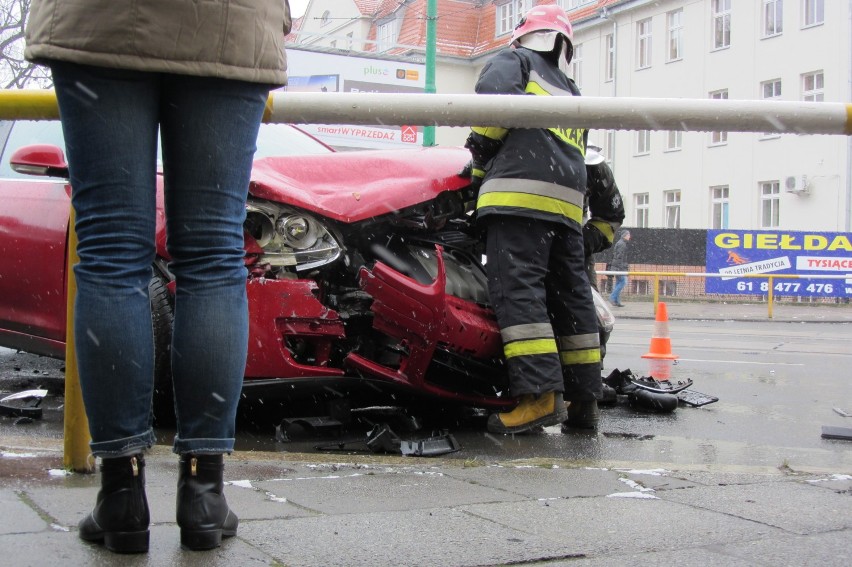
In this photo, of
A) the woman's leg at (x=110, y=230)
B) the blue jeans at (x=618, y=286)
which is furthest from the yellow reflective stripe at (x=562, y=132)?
the blue jeans at (x=618, y=286)

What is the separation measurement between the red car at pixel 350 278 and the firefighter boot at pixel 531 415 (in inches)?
4.6

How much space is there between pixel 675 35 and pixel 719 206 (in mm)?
5928

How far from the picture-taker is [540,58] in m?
4.95

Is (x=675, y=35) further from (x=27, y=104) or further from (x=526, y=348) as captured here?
(x=27, y=104)

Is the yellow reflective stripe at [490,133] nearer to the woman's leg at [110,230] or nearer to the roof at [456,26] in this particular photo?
the woman's leg at [110,230]

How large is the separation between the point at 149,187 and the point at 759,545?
150 cm

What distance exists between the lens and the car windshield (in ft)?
18.2

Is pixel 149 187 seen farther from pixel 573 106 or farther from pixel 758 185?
pixel 758 185

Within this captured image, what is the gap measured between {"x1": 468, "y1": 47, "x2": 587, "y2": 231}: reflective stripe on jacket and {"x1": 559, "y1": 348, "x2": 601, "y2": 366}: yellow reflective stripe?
1.81 feet

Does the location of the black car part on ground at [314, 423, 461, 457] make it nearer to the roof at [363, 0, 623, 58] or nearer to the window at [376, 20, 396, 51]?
the roof at [363, 0, 623, 58]

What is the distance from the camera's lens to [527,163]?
4660 mm

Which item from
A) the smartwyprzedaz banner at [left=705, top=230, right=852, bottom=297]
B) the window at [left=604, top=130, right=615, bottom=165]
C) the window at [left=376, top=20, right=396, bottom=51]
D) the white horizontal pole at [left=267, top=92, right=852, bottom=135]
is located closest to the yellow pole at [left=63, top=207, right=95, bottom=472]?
the white horizontal pole at [left=267, top=92, right=852, bottom=135]

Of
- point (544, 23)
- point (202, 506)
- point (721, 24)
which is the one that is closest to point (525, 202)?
point (544, 23)

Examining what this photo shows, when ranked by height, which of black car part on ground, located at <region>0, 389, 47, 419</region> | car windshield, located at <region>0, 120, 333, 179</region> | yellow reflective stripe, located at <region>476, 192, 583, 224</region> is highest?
car windshield, located at <region>0, 120, 333, 179</region>
